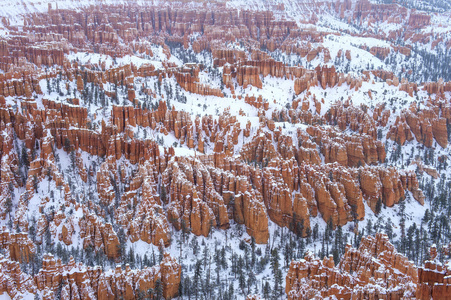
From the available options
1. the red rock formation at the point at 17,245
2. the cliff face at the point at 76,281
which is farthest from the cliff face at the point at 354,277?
the red rock formation at the point at 17,245

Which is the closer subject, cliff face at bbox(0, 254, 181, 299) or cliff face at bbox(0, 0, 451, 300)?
cliff face at bbox(0, 254, 181, 299)

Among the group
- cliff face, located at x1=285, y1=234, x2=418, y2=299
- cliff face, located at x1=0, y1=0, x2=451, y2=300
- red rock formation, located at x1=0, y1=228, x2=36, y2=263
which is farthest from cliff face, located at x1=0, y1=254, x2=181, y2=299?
cliff face, located at x1=285, y1=234, x2=418, y2=299

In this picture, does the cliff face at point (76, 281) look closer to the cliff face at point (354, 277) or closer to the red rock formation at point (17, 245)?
the red rock formation at point (17, 245)

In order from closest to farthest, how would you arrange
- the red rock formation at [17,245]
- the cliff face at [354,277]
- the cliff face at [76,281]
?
the cliff face at [354,277]
the cliff face at [76,281]
the red rock formation at [17,245]

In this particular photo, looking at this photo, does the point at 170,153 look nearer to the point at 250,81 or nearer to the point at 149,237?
the point at 149,237

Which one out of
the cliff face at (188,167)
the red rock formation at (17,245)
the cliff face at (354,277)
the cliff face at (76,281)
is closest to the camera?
the cliff face at (354,277)

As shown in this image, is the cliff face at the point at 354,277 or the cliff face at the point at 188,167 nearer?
the cliff face at the point at 354,277

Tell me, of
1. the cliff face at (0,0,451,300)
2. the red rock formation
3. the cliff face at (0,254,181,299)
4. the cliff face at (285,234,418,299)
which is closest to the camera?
the cliff face at (285,234,418,299)

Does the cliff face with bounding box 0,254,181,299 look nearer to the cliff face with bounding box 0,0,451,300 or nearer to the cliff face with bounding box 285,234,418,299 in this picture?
the cliff face with bounding box 0,0,451,300

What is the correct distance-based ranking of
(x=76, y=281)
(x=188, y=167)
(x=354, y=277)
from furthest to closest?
(x=188, y=167) → (x=76, y=281) → (x=354, y=277)

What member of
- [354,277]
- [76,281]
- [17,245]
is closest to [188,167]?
[17,245]

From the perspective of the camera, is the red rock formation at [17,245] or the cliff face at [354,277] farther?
the red rock formation at [17,245]

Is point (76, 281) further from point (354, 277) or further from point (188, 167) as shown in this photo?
point (354, 277)
